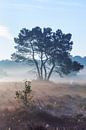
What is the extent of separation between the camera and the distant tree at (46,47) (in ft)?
226

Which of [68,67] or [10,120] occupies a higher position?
[68,67]

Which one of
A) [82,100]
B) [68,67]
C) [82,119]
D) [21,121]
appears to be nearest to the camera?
[21,121]

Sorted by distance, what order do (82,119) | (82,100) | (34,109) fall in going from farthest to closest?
(82,100), (34,109), (82,119)

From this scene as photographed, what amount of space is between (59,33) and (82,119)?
153 feet

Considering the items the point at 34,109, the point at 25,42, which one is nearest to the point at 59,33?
the point at 25,42

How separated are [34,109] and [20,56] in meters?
41.9

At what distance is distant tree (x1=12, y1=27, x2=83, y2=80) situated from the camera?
226ft

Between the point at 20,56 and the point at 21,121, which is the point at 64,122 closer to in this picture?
the point at 21,121

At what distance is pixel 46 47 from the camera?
228 ft

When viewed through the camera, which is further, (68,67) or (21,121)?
(68,67)

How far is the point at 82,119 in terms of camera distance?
84.2ft

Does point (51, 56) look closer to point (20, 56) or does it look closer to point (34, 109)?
point (20, 56)

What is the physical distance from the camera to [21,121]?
24031 millimetres

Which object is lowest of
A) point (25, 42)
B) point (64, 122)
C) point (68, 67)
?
point (64, 122)
